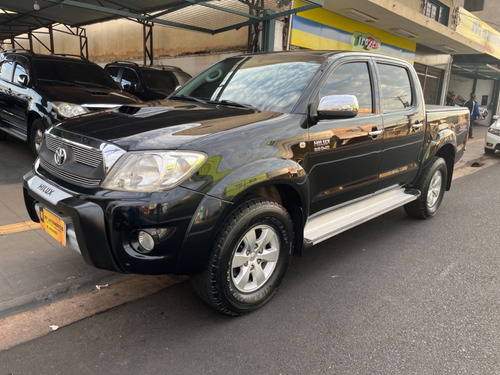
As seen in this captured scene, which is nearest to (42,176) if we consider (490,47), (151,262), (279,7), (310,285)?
(151,262)

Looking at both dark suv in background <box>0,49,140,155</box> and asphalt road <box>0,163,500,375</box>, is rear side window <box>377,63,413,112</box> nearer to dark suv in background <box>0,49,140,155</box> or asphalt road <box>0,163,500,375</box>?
asphalt road <box>0,163,500,375</box>

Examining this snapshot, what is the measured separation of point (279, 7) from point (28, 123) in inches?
243

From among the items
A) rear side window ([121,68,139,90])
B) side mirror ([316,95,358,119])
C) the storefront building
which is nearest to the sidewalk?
side mirror ([316,95,358,119])

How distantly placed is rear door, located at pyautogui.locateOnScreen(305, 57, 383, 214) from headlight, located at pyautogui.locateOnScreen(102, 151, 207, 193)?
112 cm

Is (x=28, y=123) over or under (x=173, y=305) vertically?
over

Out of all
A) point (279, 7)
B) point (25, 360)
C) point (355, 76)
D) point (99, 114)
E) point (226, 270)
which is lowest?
point (25, 360)

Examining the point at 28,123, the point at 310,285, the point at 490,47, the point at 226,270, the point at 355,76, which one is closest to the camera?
the point at 226,270

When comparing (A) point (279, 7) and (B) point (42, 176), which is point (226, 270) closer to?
(B) point (42, 176)

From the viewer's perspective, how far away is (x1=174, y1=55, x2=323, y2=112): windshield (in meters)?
3.28

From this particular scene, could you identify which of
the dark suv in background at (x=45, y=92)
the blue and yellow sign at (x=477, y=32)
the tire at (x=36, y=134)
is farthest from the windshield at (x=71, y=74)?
the blue and yellow sign at (x=477, y=32)

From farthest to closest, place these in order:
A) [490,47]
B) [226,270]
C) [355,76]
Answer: [490,47]
[355,76]
[226,270]

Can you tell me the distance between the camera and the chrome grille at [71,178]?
246 cm

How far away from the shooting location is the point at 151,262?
2361 mm

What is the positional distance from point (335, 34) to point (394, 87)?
808cm
